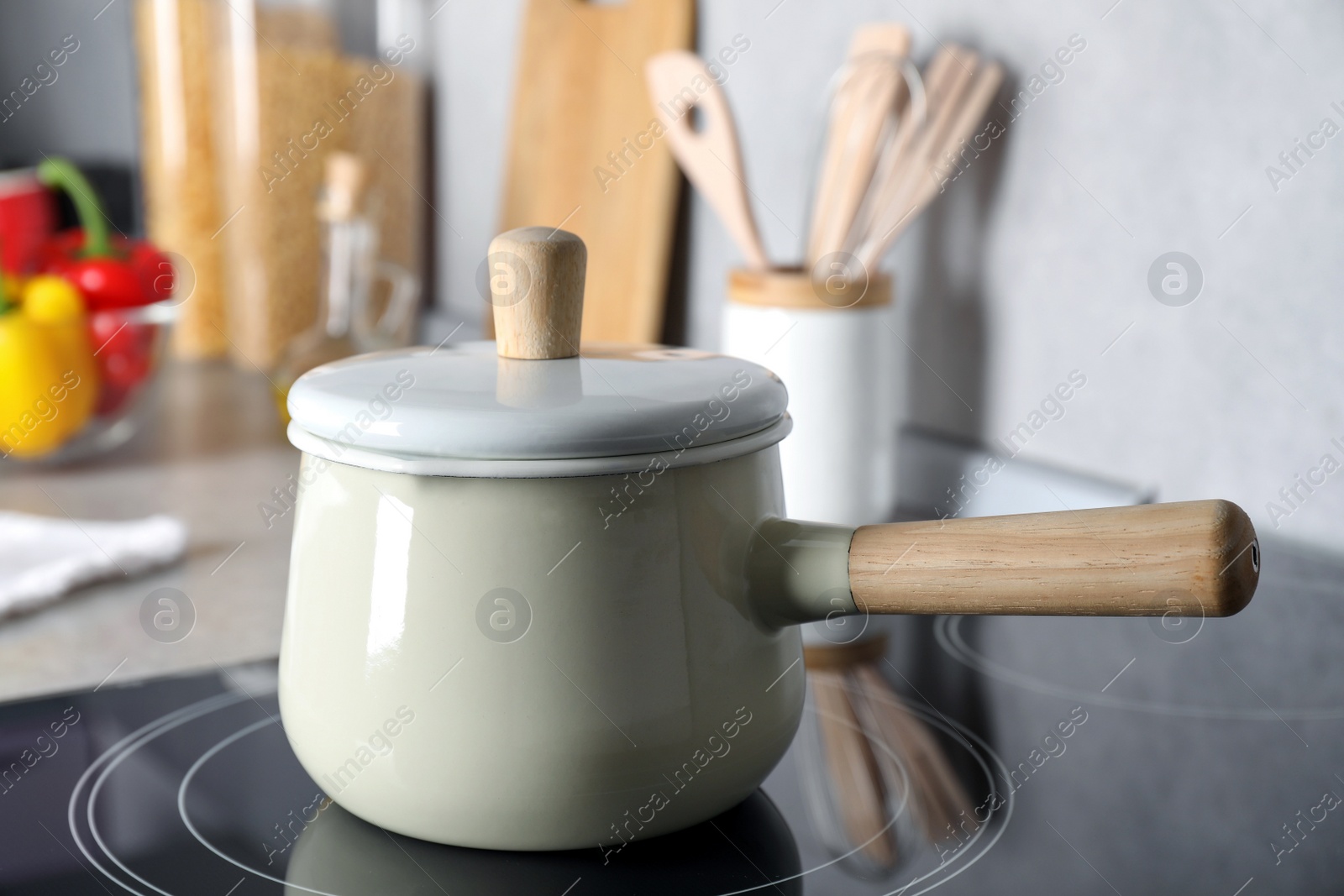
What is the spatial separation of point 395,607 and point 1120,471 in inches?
20.1

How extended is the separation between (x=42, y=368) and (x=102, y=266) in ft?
0.40

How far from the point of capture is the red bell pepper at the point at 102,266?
1103 mm

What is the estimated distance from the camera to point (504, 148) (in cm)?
133

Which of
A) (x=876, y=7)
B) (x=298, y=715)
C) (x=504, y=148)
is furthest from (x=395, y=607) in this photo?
(x=504, y=148)

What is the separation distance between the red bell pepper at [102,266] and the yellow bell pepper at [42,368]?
0.09ft

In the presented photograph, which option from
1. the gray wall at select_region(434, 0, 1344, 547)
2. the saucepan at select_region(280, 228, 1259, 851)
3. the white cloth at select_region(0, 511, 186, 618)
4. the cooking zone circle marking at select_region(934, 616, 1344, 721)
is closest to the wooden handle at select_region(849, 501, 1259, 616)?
the saucepan at select_region(280, 228, 1259, 851)

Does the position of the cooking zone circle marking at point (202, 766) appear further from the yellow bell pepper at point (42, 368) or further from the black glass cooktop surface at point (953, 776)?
the yellow bell pepper at point (42, 368)

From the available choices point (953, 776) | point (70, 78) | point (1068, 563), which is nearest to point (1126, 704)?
point (953, 776)

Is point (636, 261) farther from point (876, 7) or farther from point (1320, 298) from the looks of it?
point (1320, 298)

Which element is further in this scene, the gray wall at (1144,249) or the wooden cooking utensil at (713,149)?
the wooden cooking utensil at (713,149)

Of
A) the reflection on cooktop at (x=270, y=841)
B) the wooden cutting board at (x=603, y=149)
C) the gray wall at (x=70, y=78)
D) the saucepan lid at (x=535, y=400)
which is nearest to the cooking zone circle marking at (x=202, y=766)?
the reflection on cooktop at (x=270, y=841)

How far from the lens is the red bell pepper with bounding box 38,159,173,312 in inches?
43.4

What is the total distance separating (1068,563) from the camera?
1.03 ft

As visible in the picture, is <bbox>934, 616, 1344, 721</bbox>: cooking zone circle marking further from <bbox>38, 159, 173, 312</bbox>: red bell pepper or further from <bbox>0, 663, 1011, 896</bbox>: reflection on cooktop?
<bbox>38, 159, 173, 312</bbox>: red bell pepper
